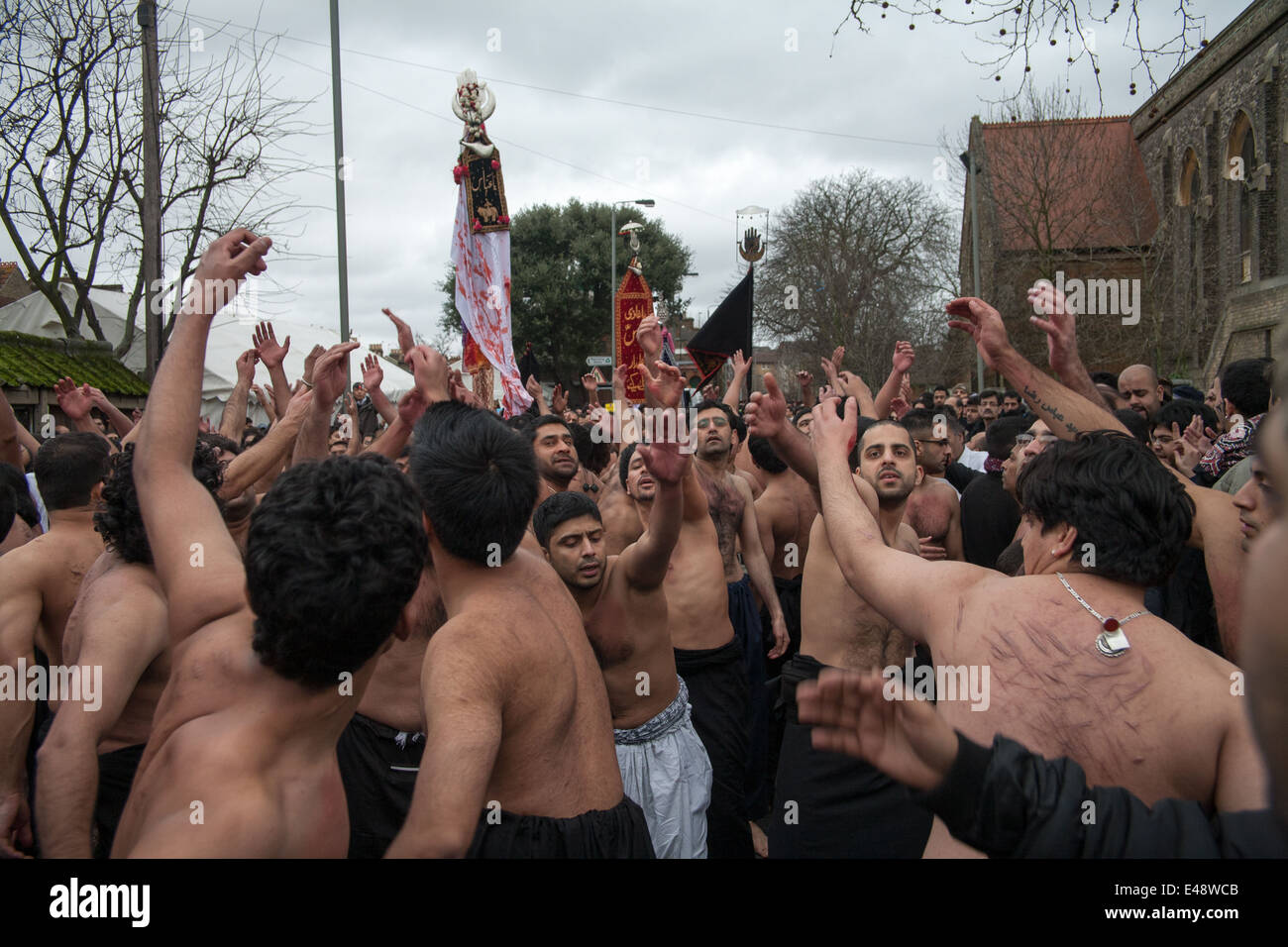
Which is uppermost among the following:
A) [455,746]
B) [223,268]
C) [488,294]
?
[488,294]

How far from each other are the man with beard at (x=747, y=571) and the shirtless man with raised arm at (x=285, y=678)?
3.41m

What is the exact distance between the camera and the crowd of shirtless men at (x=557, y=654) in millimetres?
1458

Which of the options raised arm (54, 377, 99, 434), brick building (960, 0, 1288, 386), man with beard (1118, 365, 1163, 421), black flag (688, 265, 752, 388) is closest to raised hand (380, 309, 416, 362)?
raised arm (54, 377, 99, 434)

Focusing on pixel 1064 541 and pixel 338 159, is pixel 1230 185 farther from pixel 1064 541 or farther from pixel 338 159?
pixel 1064 541

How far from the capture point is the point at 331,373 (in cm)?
343

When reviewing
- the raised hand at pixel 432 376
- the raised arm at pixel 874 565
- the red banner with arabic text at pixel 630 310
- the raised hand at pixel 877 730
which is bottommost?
the raised hand at pixel 877 730

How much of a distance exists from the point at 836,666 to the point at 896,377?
2496 mm

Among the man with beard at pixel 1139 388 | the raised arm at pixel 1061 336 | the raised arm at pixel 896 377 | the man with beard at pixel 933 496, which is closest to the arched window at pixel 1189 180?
the man with beard at pixel 1139 388

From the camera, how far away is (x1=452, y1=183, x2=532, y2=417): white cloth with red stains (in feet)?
28.6

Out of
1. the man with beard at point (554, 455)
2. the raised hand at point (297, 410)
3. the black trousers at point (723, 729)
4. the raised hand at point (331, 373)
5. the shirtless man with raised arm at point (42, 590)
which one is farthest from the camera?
the man with beard at point (554, 455)

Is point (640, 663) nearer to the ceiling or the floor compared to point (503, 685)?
nearer to the floor

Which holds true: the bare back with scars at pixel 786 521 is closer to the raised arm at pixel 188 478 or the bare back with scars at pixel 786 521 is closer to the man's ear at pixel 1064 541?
the man's ear at pixel 1064 541

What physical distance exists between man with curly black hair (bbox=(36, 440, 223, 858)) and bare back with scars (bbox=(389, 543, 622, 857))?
909 millimetres

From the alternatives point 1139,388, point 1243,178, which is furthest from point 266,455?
point 1243,178
